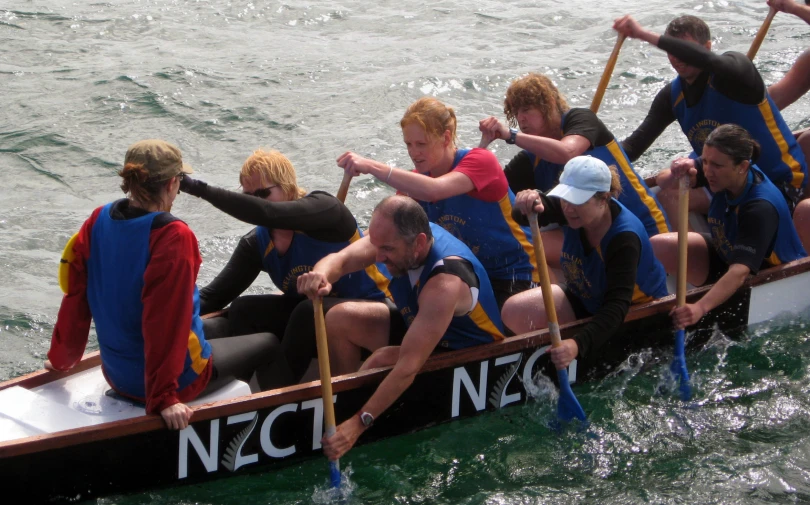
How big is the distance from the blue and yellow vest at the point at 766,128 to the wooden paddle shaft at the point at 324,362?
9.88ft

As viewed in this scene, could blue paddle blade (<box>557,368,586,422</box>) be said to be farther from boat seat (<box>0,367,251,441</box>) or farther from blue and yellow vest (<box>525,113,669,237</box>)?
boat seat (<box>0,367,251,441</box>)

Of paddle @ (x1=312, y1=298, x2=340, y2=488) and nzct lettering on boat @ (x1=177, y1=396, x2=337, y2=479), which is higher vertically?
paddle @ (x1=312, y1=298, x2=340, y2=488)

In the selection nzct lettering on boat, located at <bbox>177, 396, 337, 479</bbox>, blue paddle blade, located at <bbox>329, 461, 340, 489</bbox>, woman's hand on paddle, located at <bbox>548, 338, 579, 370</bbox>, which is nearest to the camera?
nzct lettering on boat, located at <bbox>177, 396, 337, 479</bbox>

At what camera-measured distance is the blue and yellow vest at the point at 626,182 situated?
218 inches

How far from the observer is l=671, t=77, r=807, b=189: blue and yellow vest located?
5.83 m

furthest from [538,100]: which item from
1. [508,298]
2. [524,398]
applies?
[524,398]

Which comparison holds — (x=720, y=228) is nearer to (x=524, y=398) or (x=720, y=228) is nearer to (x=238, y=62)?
(x=524, y=398)

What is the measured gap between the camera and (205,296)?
531 cm

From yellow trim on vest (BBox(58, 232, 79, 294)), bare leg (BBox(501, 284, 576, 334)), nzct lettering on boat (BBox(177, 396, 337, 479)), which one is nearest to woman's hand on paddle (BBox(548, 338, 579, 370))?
bare leg (BBox(501, 284, 576, 334))

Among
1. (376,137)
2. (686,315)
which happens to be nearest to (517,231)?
(686,315)

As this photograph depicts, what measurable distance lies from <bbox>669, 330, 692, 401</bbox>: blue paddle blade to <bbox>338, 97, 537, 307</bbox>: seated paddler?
2.90 feet

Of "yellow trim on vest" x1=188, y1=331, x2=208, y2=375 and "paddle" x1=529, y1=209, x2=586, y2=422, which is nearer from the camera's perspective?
"yellow trim on vest" x1=188, y1=331, x2=208, y2=375

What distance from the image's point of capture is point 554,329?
4.71 meters

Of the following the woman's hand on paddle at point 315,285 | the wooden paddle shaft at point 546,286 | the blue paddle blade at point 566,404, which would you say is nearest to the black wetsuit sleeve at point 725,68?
the wooden paddle shaft at point 546,286
